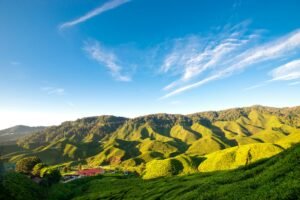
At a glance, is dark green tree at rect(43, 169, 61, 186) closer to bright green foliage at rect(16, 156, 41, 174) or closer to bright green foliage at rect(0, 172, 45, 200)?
bright green foliage at rect(0, 172, 45, 200)

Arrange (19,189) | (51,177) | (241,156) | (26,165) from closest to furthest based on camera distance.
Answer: (19,189), (241,156), (51,177), (26,165)

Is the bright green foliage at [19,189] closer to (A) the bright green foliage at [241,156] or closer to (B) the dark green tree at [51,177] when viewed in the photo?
(B) the dark green tree at [51,177]

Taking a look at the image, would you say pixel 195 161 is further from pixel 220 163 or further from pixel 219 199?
pixel 219 199

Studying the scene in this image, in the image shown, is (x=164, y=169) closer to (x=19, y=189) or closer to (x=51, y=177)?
(x=51, y=177)

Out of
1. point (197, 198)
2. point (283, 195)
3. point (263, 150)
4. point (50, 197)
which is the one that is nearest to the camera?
point (283, 195)

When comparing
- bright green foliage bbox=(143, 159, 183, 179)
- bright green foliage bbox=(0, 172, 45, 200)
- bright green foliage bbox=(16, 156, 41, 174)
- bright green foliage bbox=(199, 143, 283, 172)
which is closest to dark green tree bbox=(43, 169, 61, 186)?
bright green foliage bbox=(0, 172, 45, 200)

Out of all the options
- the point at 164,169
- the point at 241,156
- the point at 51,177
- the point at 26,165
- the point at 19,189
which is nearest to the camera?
the point at 19,189

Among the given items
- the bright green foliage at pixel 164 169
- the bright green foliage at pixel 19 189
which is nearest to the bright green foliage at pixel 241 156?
the bright green foliage at pixel 164 169

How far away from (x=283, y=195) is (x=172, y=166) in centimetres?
13229

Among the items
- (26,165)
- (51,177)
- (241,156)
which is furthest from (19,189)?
(241,156)

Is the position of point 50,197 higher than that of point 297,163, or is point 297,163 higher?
point 297,163

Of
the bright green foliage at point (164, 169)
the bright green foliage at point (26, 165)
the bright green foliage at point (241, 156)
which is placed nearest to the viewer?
the bright green foliage at point (241, 156)

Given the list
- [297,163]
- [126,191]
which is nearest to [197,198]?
[297,163]

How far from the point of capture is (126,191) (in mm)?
102125
